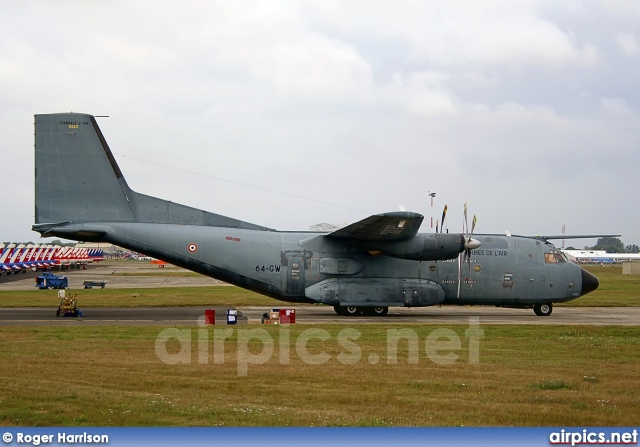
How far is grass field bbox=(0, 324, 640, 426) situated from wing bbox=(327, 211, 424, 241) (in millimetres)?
6968

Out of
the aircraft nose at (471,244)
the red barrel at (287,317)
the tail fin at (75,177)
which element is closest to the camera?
the red barrel at (287,317)

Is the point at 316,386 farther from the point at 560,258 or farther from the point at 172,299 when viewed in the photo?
the point at 172,299

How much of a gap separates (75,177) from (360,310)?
13.3m

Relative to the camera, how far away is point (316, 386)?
531 inches

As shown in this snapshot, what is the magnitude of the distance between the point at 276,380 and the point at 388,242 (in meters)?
16.0

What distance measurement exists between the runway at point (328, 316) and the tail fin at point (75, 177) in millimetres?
4034

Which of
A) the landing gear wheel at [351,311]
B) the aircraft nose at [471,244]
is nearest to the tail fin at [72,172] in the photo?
the landing gear wheel at [351,311]

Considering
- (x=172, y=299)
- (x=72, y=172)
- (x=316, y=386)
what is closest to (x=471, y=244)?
(x=72, y=172)

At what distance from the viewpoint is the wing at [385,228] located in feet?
88.4

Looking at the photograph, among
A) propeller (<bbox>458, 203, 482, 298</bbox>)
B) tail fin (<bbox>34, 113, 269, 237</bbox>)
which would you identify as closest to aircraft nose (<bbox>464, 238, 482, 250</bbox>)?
propeller (<bbox>458, 203, 482, 298</bbox>)

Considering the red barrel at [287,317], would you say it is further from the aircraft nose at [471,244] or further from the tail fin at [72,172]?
the aircraft nose at [471,244]

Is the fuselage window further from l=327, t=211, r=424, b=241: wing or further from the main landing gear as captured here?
the main landing gear

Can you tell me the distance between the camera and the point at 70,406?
36.5 feet

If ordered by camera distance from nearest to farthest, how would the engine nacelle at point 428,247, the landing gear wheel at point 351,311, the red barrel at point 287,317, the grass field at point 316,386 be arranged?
the grass field at point 316,386 → the red barrel at point 287,317 → the engine nacelle at point 428,247 → the landing gear wheel at point 351,311
